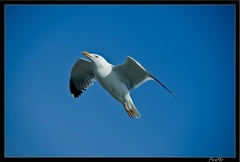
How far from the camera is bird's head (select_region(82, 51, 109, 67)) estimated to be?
359 centimetres

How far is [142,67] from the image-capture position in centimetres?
344

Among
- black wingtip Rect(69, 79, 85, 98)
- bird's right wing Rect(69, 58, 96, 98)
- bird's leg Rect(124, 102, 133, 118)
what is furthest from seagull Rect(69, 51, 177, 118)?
black wingtip Rect(69, 79, 85, 98)

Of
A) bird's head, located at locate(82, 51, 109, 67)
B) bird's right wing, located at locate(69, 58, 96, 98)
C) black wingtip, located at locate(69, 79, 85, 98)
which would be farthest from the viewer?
black wingtip, located at locate(69, 79, 85, 98)

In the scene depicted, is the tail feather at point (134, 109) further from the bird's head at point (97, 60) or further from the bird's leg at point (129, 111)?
the bird's head at point (97, 60)

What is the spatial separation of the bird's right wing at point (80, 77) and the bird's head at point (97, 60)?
16.3 inches

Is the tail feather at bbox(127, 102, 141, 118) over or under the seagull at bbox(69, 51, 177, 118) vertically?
under

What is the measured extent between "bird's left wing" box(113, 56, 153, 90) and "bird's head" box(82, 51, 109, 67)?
128 mm

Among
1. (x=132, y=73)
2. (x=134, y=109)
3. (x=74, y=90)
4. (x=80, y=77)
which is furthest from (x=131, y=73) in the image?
(x=74, y=90)

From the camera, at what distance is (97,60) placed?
143 inches

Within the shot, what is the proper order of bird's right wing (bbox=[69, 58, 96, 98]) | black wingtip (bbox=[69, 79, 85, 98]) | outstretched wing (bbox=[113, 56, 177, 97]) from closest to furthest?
1. outstretched wing (bbox=[113, 56, 177, 97])
2. bird's right wing (bbox=[69, 58, 96, 98])
3. black wingtip (bbox=[69, 79, 85, 98])

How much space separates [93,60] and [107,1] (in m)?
0.78

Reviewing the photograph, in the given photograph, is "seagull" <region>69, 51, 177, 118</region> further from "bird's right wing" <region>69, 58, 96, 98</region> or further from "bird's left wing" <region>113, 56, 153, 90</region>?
"bird's right wing" <region>69, 58, 96, 98</region>

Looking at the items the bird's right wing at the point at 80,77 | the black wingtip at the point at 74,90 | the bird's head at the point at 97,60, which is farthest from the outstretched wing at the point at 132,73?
the black wingtip at the point at 74,90
